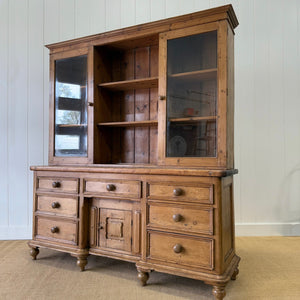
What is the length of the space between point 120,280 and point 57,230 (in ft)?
2.13

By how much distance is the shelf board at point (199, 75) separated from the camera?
1.83 metres

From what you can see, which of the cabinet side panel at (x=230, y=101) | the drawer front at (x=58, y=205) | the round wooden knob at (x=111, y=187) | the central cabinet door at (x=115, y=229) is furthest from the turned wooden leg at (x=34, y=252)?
the cabinet side panel at (x=230, y=101)

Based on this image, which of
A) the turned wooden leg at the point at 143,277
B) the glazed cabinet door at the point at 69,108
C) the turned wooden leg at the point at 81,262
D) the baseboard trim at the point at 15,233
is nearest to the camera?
the turned wooden leg at the point at 143,277

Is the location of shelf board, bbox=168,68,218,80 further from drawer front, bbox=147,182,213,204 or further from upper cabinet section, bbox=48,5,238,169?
drawer front, bbox=147,182,213,204

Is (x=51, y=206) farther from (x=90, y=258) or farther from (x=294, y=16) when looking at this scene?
(x=294, y=16)

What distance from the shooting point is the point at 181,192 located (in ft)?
5.67

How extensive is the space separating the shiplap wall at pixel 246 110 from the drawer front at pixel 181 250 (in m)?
1.36

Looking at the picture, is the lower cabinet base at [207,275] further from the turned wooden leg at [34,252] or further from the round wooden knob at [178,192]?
the turned wooden leg at [34,252]

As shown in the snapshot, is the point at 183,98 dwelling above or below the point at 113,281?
above

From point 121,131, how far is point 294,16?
7.32ft

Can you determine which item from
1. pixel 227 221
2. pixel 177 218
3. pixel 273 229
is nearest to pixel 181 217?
pixel 177 218

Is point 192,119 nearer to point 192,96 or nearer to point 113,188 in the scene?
point 192,96

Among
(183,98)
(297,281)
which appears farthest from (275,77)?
(297,281)

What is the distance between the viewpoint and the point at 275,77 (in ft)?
9.47
